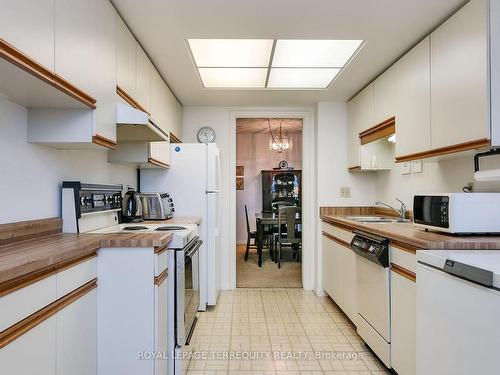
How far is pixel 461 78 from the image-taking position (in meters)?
1.84

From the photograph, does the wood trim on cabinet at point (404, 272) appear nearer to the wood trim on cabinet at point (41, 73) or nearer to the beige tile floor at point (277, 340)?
the beige tile floor at point (277, 340)

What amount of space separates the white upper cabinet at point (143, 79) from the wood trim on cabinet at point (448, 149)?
1.92 m

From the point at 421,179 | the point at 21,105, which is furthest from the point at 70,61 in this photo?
the point at 421,179

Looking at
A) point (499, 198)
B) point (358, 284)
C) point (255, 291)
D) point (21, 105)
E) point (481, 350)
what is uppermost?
point (21, 105)

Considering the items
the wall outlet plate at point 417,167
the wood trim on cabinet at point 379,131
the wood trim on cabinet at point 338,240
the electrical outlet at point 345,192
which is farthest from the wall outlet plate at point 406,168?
the wood trim on cabinet at point 338,240

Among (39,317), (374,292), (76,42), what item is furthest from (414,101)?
(39,317)

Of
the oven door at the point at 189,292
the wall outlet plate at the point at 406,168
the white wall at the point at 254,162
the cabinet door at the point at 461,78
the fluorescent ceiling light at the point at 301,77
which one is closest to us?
the cabinet door at the point at 461,78

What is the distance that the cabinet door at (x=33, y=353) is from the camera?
3.16 feet

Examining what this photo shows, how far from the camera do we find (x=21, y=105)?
1551 mm

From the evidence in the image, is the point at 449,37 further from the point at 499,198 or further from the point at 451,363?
the point at 451,363

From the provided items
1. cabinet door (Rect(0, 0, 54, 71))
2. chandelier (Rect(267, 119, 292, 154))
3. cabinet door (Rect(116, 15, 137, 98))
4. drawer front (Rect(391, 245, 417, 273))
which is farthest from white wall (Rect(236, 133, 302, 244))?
cabinet door (Rect(0, 0, 54, 71))

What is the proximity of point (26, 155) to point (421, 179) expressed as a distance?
2.75 m

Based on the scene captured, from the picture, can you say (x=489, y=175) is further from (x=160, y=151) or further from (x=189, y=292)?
(x=160, y=151)

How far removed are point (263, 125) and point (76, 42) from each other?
16.1 ft
